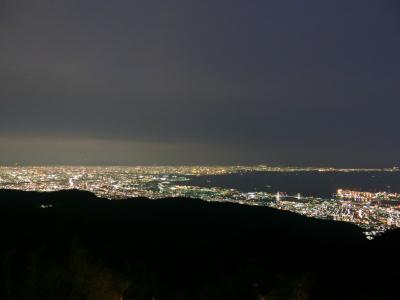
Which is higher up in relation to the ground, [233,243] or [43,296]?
[43,296]

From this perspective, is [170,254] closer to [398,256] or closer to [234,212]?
[398,256]

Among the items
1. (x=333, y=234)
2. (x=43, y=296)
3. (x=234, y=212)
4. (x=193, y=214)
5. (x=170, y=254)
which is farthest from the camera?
(x=234, y=212)

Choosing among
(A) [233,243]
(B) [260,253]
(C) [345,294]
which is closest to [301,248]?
(B) [260,253]

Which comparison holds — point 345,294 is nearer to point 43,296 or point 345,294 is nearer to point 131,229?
point 43,296

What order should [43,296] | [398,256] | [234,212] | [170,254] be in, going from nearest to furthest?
[43,296] → [398,256] → [170,254] → [234,212]

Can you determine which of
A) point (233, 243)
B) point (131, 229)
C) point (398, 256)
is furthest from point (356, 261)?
point (131, 229)

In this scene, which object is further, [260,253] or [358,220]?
[358,220]
